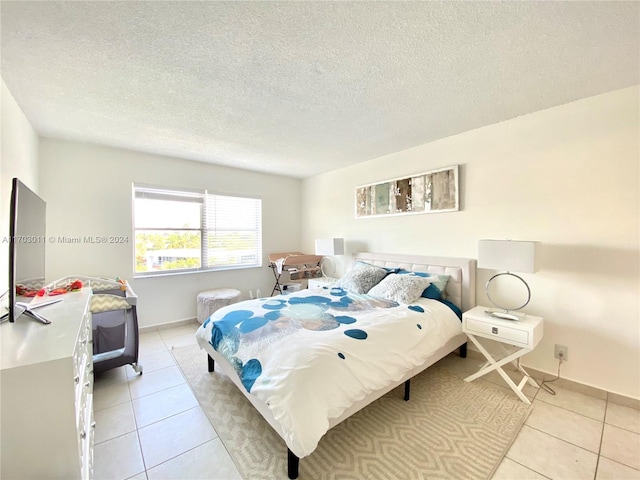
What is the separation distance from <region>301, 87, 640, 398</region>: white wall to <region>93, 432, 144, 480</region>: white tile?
3.22 meters

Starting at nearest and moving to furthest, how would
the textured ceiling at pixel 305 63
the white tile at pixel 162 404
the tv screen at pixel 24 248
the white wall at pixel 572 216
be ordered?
the tv screen at pixel 24 248 → the textured ceiling at pixel 305 63 → the white tile at pixel 162 404 → the white wall at pixel 572 216

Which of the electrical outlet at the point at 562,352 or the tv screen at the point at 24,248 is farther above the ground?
the tv screen at the point at 24,248

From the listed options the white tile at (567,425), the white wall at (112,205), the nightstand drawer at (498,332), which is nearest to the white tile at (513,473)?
the white tile at (567,425)

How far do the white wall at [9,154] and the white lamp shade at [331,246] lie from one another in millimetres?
3287

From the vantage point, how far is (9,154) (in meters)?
2.09

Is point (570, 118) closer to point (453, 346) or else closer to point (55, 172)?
point (453, 346)

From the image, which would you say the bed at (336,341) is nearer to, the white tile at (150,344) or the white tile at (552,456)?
the white tile at (552,456)

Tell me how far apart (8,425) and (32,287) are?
4.73 feet

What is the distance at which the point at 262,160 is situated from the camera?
13.1 ft

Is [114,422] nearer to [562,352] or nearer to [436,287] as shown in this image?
[436,287]

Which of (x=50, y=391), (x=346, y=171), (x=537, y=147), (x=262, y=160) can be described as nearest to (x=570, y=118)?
(x=537, y=147)

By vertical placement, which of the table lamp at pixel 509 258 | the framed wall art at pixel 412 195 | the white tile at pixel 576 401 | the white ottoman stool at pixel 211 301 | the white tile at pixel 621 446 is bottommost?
the white tile at pixel 621 446

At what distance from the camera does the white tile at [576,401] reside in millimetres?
2053

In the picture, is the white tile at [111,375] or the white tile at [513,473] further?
the white tile at [111,375]
